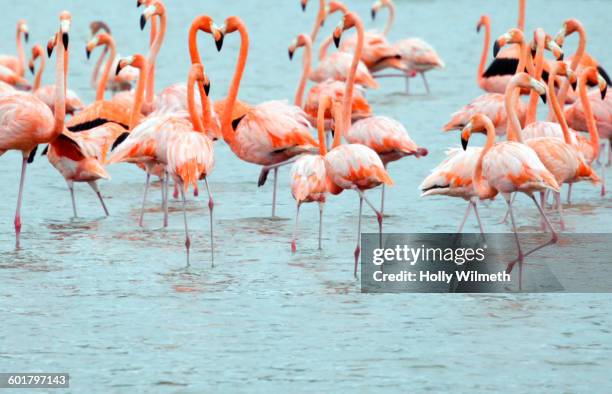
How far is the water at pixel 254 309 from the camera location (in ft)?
18.6

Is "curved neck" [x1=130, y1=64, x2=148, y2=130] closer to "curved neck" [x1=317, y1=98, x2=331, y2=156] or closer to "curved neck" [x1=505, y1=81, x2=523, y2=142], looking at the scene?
"curved neck" [x1=317, y1=98, x2=331, y2=156]

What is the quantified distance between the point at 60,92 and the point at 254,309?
2.62 m

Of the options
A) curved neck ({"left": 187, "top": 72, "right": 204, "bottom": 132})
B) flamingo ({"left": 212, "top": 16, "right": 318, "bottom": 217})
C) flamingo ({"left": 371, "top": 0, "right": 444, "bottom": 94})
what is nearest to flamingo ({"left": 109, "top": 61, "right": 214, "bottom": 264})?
curved neck ({"left": 187, "top": 72, "right": 204, "bottom": 132})

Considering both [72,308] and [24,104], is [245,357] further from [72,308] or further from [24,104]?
[24,104]

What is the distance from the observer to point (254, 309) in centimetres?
673

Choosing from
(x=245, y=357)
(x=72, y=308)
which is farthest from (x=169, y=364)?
(x=72, y=308)

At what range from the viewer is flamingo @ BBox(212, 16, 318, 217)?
935cm

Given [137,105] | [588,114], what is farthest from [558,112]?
[137,105]

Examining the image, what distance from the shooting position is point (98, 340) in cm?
614

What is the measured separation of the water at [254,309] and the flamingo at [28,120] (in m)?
0.61

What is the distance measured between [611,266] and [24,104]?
3.79m

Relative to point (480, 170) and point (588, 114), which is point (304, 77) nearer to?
point (588, 114)

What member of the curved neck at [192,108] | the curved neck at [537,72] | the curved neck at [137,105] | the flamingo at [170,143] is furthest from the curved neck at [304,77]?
the curved neck at [192,108]

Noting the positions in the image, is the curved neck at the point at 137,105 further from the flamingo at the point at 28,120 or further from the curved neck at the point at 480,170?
the curved neck at the point at 480,170
